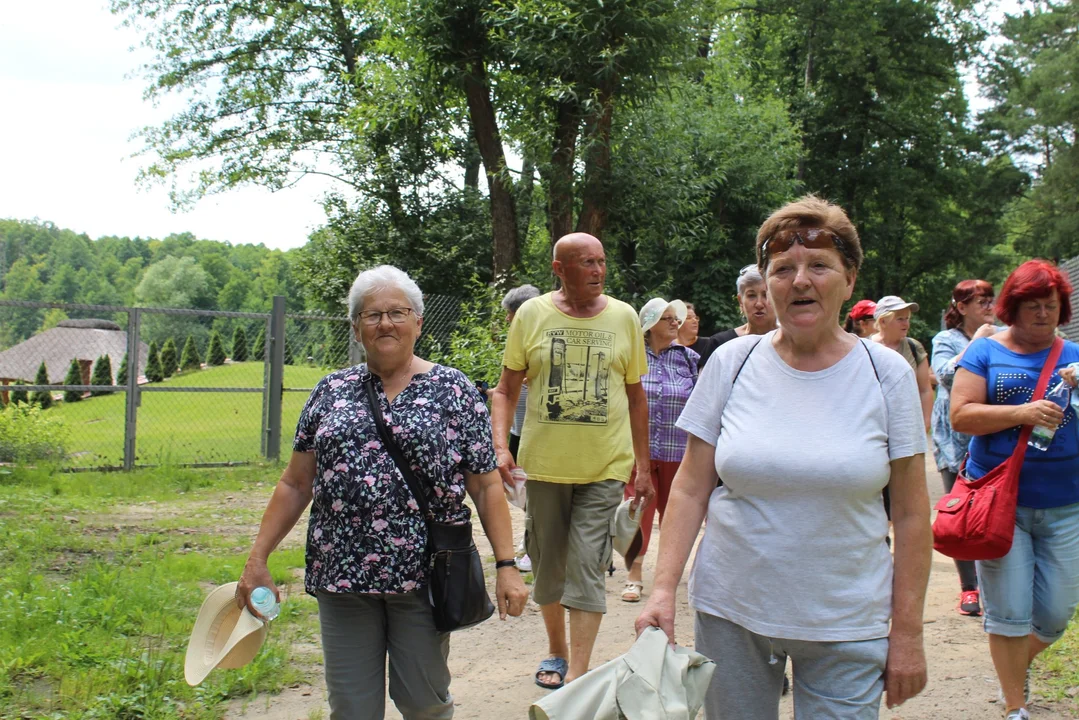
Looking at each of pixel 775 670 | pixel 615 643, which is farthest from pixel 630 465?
pixel 775 670

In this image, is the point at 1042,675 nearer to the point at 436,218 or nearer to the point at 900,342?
the point at 900,342

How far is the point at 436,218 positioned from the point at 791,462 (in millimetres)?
17064

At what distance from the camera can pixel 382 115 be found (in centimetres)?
1416

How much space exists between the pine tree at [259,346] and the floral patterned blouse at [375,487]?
32.1ft

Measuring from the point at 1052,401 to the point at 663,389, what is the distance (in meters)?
2.81

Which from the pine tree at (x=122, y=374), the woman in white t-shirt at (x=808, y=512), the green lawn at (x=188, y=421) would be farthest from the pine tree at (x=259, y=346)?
the woman in white t-shirt at (x=808, y=512)

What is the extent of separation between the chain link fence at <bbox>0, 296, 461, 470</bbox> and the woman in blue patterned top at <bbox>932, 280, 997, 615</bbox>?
7.72 m

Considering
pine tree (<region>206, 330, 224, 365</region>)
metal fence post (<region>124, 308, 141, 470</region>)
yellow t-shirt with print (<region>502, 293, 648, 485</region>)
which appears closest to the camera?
yellow t-shirt with print (<region>502, 293, 648, 485</region>)

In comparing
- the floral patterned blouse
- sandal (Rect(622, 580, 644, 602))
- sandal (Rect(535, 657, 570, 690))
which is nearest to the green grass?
sandal (Rect(535, 657, 570, 690))

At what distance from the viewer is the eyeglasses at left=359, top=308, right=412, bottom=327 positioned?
338cm

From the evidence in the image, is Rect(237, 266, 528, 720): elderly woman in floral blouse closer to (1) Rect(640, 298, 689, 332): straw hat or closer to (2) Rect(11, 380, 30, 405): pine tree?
(1) Rect(640, 298, 689, 332): straw hat

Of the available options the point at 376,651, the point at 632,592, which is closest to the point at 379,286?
the point at 376,651

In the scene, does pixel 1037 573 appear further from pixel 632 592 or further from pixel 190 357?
pixel 190 357

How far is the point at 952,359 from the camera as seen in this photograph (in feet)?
20.7
